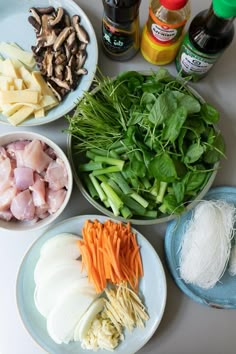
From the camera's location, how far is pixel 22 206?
856mm

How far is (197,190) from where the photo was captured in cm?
87

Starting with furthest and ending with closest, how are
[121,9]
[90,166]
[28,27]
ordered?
[28,27], [90,166], [121,9]

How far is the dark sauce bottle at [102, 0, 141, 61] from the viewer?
77 centimetres

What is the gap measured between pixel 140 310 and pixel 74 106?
53 centimetres

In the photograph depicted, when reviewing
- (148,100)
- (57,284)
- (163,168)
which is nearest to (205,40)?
(148,100)

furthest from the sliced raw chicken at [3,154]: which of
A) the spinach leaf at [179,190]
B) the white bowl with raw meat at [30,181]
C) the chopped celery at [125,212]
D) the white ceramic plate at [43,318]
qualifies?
the spinach leaf at [179,190]

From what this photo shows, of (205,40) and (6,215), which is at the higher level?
(205,40)

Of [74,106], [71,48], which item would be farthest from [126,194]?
[71,48]

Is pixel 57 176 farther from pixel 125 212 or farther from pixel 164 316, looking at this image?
pixel 164 316

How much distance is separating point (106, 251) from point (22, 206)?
225mm

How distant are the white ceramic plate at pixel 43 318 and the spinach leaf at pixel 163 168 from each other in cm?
16

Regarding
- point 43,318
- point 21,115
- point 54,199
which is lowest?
point 43,318

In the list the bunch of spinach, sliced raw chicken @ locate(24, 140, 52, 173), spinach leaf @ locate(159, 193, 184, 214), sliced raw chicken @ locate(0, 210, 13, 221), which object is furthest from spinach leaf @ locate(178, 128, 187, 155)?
sliced raw chicken @ locate(0, 210, 13, 221)

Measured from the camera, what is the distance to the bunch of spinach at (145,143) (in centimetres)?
81
